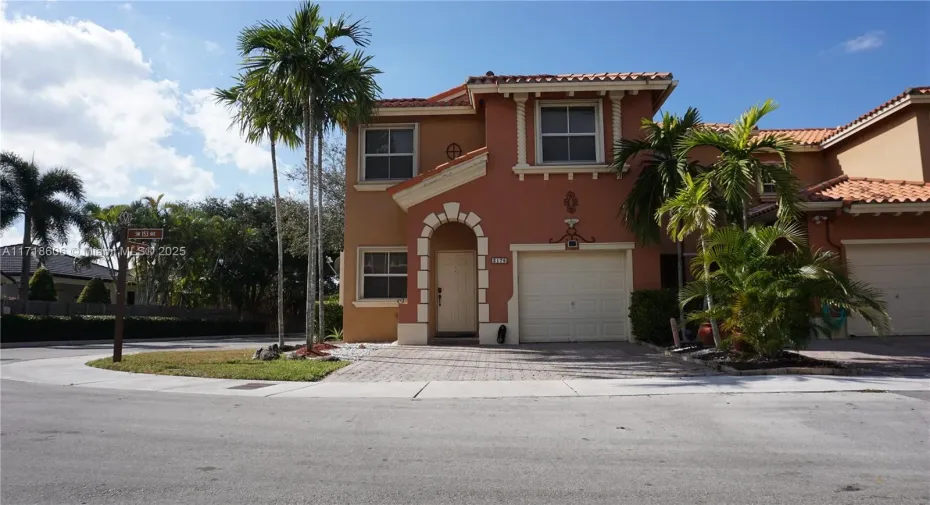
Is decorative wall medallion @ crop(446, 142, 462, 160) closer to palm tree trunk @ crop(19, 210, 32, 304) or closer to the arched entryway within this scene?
the arched entryway

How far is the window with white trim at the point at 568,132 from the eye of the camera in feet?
49.5

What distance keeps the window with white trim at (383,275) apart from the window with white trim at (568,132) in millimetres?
4804

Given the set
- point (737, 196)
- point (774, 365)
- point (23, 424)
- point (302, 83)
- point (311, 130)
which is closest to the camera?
point (23, 424)

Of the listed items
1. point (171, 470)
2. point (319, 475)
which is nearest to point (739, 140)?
point (319, 475)

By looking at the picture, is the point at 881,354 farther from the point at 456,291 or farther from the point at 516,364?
the point at 456,291

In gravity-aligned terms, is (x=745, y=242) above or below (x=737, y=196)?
below

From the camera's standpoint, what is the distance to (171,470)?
4820mm

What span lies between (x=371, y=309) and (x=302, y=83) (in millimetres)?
6190

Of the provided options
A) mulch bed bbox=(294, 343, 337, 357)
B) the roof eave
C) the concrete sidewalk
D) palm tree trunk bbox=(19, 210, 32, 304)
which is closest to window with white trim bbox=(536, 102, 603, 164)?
mulch bed bbox=(294, 343, 337, 357)

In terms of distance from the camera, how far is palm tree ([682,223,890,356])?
9.65 meters

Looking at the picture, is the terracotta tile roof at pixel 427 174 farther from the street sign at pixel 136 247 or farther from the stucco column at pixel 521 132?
the street sign at pixel 136 247

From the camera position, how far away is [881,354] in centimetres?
1130

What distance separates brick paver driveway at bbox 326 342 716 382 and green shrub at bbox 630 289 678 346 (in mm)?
440

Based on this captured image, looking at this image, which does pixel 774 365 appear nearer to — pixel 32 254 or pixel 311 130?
pixel 311 130
